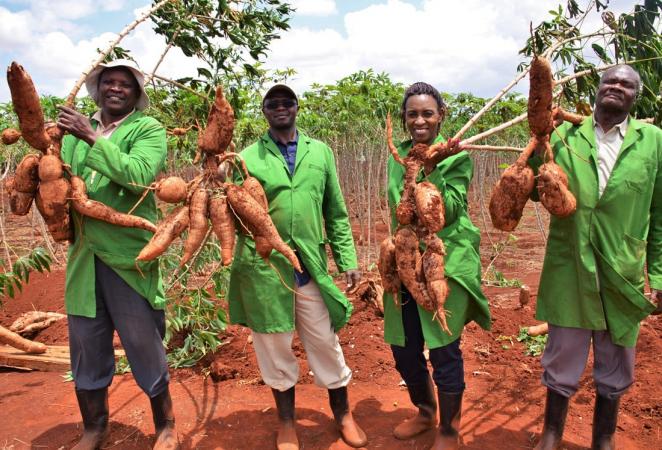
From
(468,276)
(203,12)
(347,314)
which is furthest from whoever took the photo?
(203,12)

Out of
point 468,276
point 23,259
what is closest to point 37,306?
point 23,259

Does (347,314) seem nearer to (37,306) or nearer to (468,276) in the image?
(468,276)

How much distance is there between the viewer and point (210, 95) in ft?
10.6

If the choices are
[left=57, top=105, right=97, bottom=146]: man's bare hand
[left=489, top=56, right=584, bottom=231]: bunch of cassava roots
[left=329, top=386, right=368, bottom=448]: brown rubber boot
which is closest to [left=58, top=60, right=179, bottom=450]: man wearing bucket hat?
[left=57, top=105, right=97, bottom=146]: man's bare hand

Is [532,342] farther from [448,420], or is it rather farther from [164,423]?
[164,423]

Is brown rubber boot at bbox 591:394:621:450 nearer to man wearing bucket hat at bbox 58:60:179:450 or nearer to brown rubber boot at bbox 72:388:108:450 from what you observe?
man wearing bucket hat at bbox 58:60:179:450

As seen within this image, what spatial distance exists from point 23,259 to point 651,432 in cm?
378

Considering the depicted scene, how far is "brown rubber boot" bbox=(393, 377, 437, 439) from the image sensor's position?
8.56ft

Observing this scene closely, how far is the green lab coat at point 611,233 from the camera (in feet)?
6.86

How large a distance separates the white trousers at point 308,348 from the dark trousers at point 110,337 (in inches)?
19.4

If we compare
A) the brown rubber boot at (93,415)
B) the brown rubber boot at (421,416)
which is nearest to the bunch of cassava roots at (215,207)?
the brown rubber boot at (93,415)

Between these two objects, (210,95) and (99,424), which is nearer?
(99,424)

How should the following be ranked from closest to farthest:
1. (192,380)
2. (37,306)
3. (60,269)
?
(192,380) → (37,306) → (60,269)

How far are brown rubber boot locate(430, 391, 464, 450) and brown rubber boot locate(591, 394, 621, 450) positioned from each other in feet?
2.03
